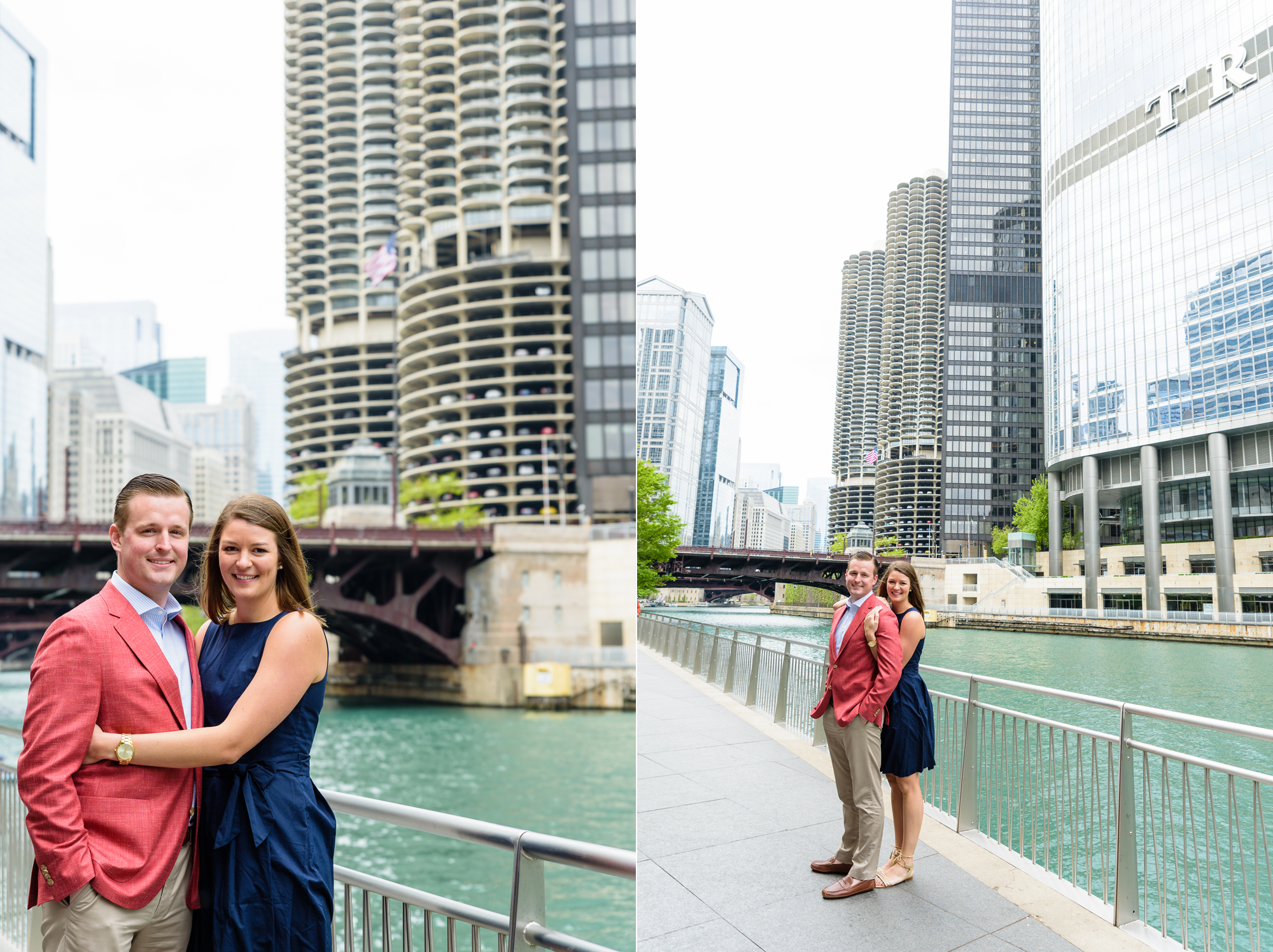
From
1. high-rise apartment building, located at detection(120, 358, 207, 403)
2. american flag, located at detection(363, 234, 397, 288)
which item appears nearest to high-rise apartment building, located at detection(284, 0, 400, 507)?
american flag, located at detection(363, 234, 397, 288)

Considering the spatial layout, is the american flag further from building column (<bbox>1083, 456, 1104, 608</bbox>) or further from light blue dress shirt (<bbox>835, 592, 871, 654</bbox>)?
light blue dress shirt (<bbox>835, 592, 871, 654</bbox>)

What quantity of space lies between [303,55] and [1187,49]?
3891 inches

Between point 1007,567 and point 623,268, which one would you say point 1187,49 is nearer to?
point 1007,567

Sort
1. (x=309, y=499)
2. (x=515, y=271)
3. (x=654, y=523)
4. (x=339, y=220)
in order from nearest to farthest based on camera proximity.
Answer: (x=654, y=523) → (x=309, y=499) → (x=515, y=271) → (x=339, y=220)

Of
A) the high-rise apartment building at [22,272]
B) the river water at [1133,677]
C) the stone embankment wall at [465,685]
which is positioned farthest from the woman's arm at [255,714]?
the high-rise apartment building at [22,272]

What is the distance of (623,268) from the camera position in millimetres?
52594

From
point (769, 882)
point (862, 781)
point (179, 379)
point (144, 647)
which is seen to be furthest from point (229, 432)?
point (144, 647)

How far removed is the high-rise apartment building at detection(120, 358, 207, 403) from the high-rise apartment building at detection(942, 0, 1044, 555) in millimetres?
137591

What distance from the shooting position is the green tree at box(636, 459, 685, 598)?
17.4ft

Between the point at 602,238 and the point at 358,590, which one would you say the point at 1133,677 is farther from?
the point at 602,238

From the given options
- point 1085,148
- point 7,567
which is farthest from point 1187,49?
point 7,567

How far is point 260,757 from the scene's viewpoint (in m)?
1.61

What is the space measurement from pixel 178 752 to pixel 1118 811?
3.00m

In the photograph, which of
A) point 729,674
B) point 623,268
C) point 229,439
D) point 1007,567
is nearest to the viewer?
point 1007,567
